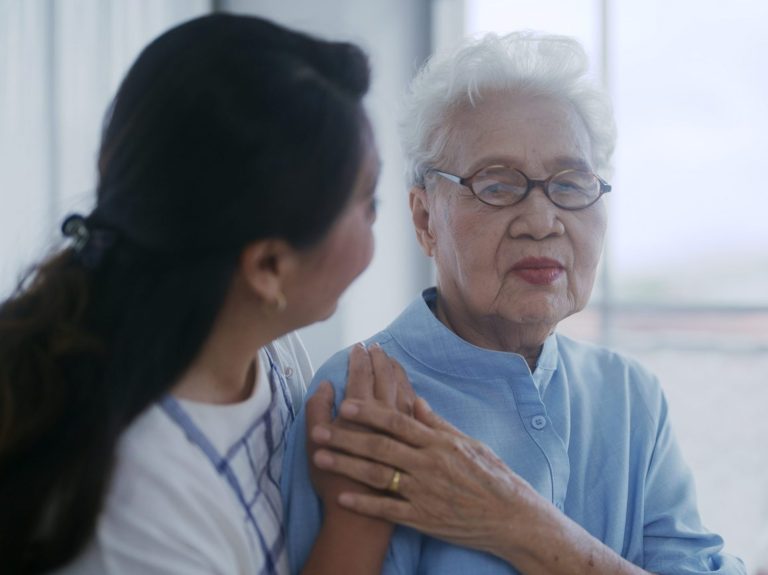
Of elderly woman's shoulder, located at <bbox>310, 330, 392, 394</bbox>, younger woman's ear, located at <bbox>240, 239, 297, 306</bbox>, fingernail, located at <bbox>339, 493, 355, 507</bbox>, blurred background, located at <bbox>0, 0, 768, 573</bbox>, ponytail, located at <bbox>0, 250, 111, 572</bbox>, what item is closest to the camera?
ponytail, located at <bbox>0, 250, 111, 572</bbox>

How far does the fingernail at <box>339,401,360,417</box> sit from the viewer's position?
1061 mm

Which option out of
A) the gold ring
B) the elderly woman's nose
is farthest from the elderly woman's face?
the gold ring

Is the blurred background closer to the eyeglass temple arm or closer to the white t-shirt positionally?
the eyeglass temple arm

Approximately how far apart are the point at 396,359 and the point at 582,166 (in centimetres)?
47

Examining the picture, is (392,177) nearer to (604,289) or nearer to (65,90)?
(604,289)

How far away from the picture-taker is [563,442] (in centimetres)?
126

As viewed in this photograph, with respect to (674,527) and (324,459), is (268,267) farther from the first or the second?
(674,527)

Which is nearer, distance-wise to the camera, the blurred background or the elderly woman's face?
the elderly woman's face

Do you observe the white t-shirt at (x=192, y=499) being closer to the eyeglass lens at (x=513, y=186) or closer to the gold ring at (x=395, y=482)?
the gold ring at (x=395, y=482)

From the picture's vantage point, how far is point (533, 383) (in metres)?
1.27

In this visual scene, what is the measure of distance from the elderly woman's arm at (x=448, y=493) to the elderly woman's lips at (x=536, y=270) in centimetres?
31

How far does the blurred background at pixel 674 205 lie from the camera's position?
3.15m

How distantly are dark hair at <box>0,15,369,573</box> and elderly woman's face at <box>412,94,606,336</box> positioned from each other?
17.4 inches

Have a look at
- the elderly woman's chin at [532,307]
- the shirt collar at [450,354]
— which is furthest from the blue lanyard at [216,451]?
the elderly woman's chin at [532,307]
